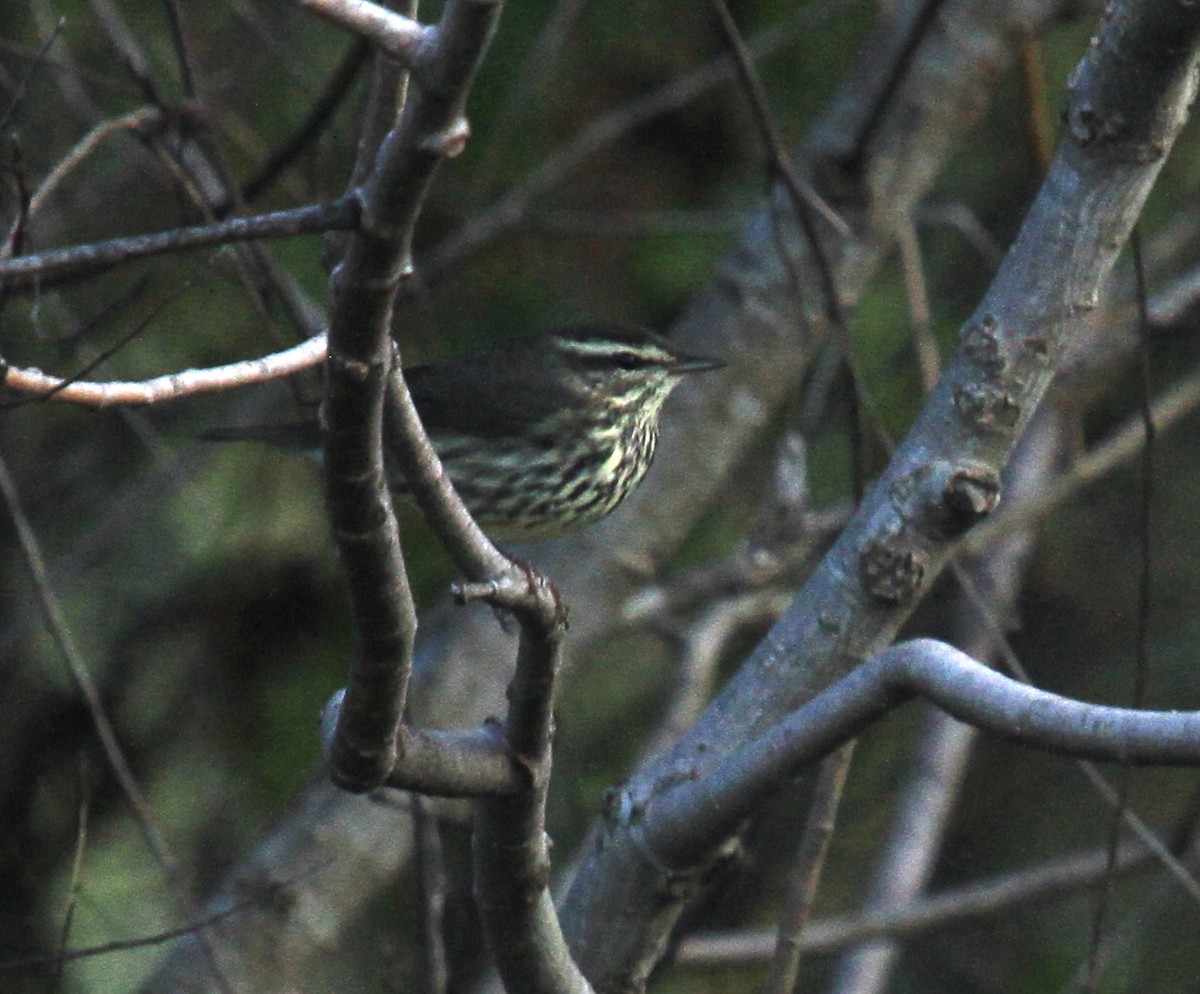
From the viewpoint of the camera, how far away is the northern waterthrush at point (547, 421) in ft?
15.3

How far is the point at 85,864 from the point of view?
505cm

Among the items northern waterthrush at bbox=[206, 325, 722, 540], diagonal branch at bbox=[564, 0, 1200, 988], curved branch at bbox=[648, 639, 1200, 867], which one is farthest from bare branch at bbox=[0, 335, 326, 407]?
northern waterthrush at bbox=[206, 325, 722, 540]

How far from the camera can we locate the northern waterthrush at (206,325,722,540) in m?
4.66

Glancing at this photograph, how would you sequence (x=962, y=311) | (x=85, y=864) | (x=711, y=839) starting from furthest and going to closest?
(x=962, y=311)
(x=85, y=864)
(x=711, y=839)

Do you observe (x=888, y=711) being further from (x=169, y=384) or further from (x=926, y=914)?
(x=926, y=914)

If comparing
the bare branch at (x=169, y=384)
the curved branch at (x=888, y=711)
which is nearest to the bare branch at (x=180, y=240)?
the bare branch at (x=169, y=384)

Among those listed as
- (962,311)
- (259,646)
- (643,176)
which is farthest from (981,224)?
(259,646)

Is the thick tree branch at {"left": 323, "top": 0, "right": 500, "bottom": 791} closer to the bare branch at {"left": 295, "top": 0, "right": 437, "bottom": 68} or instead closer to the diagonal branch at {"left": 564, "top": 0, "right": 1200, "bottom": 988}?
the bare branch at {"left": 295, "top": 0, "right": 437, "bottom": 68}

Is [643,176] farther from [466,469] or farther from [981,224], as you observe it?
[466,469]

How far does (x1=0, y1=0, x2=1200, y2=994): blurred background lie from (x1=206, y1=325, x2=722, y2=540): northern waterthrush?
429mm

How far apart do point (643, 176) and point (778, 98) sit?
1.84 feet

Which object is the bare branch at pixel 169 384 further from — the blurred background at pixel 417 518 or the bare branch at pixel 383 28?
the blurred background at pixel 417 518

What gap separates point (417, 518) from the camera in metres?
4.88

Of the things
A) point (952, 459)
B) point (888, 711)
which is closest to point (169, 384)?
point (888, 711)
